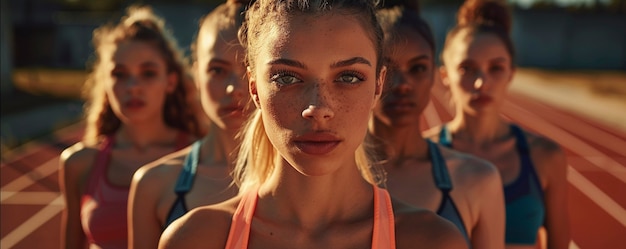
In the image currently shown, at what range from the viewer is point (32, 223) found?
8398 mm

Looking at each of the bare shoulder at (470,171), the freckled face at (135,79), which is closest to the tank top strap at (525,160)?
the bare shoulder at (470,171)

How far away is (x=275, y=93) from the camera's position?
5.52 feet

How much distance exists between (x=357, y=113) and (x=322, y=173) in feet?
0.51

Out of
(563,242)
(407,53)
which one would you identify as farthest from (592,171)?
(407,53)

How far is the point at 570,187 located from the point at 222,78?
877 cm

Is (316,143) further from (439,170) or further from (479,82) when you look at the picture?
(479,82)

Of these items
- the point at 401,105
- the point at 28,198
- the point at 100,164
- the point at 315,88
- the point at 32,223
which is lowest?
the point at 28,198

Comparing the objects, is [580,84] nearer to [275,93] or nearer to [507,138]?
[507,138]

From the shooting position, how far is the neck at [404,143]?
303 cm

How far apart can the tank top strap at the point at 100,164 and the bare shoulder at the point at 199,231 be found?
1924mm

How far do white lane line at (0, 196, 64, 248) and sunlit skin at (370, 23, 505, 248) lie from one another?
5591 mm

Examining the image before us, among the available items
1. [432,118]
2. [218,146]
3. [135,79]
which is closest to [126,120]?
[135,79]

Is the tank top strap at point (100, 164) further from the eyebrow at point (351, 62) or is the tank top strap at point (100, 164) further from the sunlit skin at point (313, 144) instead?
the eyebrow at point (351, 62)

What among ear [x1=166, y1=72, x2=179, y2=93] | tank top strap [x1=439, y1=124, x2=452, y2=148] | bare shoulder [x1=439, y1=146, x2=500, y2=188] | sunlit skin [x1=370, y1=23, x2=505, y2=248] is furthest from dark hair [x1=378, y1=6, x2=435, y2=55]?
ear [x1=166, y1=72, x2=179, y2=93]
